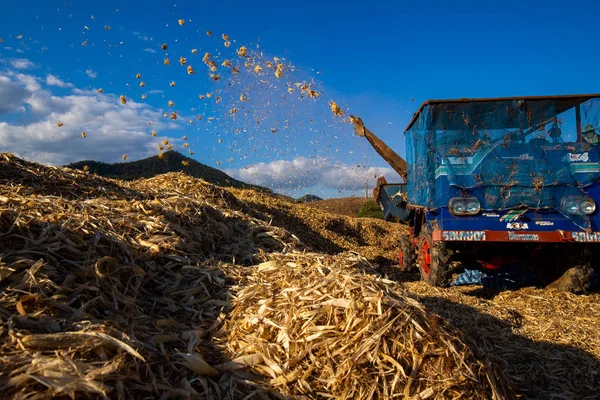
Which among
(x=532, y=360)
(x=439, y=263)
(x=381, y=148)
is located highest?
(x=381, y=148)

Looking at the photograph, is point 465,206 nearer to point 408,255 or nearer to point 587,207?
point 587,207

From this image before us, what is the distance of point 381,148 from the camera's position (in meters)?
9.76

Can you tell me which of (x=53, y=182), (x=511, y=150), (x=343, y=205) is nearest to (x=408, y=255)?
(x=511, y=150)

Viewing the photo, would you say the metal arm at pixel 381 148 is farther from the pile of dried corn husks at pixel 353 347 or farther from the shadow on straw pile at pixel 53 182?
the pile of dried corn husks at pixel 353 347

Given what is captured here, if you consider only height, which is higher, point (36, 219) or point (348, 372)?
point (36, 219)

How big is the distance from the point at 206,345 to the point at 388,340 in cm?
108

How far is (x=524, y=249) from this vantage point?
22.2ft

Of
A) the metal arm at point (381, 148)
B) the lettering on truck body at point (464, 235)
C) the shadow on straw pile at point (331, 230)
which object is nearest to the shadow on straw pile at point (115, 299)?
the lettering on truck body at point (464, 235)

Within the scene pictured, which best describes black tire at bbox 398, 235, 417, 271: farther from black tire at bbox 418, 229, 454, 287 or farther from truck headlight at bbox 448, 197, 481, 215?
truck headlight at bbox 448, 197, 481, 215

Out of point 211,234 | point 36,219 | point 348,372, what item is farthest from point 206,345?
point 211,234

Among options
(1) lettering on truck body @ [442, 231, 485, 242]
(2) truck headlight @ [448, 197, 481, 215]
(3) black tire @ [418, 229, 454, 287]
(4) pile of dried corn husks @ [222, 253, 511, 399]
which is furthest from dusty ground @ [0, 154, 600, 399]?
(2) truck headlight @ [448, 197, 481, 215]

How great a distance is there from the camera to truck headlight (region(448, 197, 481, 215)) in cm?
621

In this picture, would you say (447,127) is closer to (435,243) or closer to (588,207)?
(435,243)

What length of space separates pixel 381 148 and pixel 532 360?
6.33 metres
